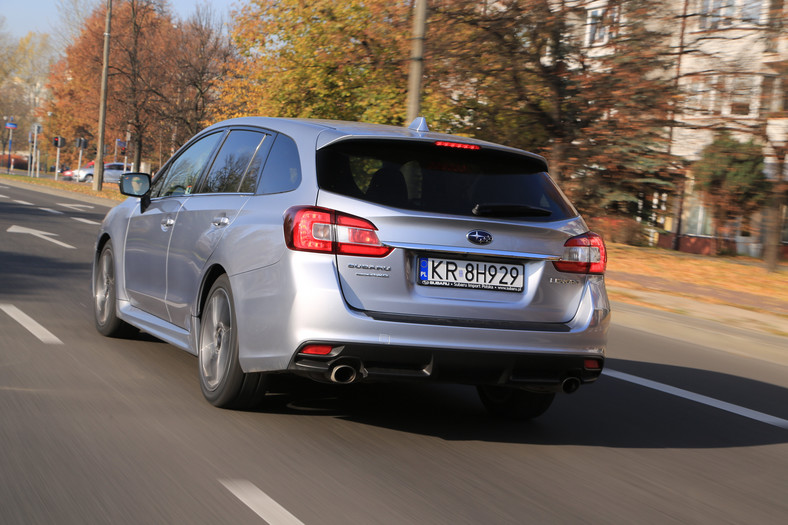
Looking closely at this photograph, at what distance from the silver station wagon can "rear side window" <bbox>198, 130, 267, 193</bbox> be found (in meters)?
0.03

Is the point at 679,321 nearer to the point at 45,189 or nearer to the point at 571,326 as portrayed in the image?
the point at 571,326

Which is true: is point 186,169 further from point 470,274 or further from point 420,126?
point 470,274

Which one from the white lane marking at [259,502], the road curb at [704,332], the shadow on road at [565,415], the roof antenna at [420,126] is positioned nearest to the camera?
the white lane marking at [259,502]

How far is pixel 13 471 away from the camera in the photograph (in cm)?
418

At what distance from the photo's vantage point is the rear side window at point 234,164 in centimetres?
586

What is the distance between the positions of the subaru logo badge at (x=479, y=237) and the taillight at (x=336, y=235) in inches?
16.8

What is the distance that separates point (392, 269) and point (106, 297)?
3.87 metres

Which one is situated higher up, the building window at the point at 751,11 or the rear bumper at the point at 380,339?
the building window at the point at 751,11

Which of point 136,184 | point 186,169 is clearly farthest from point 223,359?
point 136,184

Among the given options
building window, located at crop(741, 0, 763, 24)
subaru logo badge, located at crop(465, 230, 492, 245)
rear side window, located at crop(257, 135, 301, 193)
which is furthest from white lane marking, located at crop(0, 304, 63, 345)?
building window, located at crop(741, 0, 763, 24)

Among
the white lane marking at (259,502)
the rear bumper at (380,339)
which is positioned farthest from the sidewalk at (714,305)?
the white lane marking at (259,502)

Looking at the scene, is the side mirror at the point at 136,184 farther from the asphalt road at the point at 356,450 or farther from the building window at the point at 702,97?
the building window at the point at 702,97

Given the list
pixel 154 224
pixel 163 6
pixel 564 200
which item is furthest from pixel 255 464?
pixel 163 6

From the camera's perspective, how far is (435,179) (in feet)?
16.8
